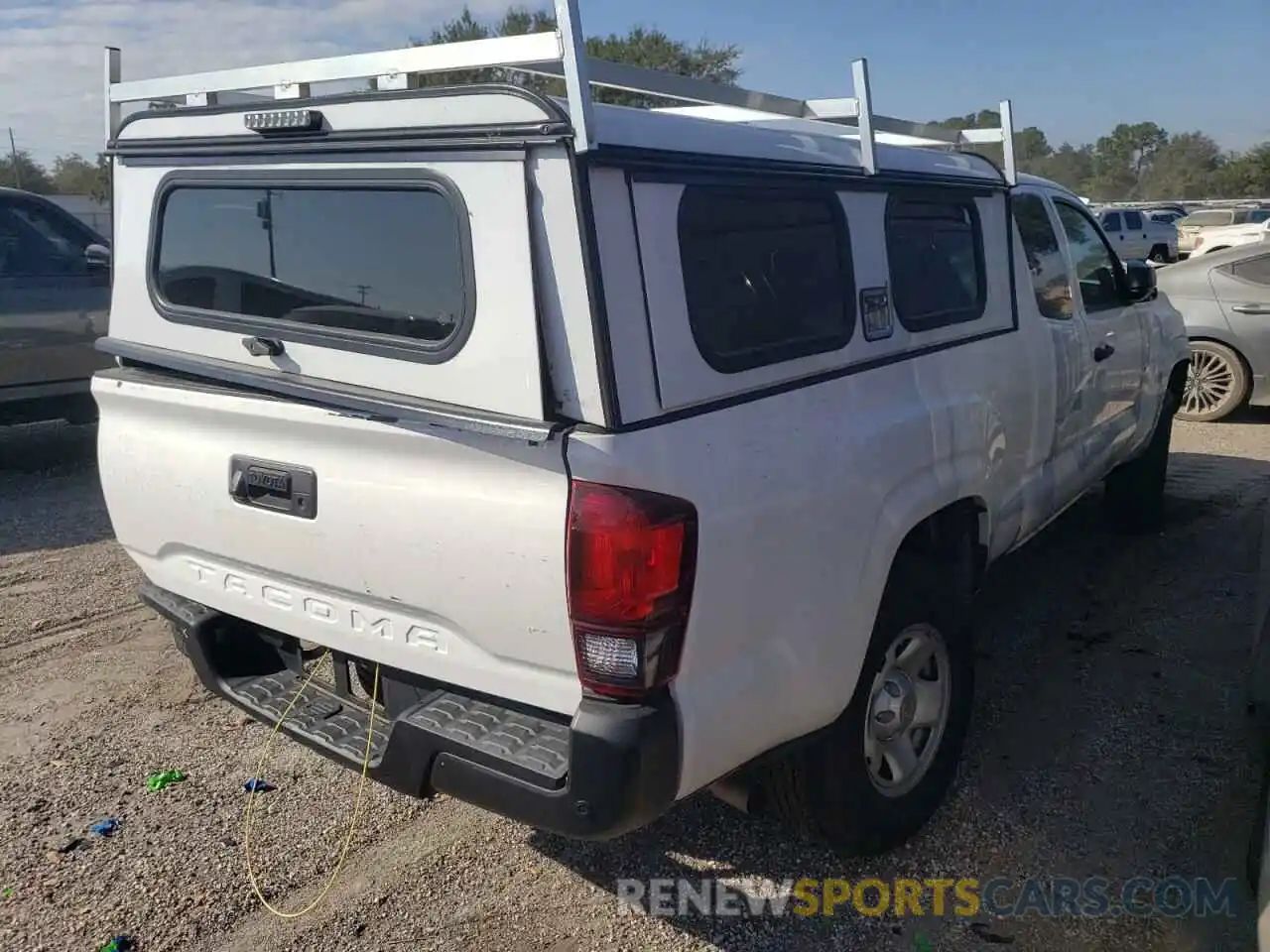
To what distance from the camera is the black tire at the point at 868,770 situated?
2.92 metres

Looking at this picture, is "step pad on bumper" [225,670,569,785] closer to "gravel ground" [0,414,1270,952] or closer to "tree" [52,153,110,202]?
"gravel ground" [0,414,1270,952]

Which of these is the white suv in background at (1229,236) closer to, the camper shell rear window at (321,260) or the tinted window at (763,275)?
the tinted window at (763,275)

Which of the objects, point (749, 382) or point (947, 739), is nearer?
point (749, 382)

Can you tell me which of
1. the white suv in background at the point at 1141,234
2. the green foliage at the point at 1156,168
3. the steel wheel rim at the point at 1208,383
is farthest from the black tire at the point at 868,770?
the green foliage at the point at 1156,168

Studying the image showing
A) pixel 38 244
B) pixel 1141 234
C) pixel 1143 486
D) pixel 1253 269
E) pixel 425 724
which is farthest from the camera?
pixel 1141 234

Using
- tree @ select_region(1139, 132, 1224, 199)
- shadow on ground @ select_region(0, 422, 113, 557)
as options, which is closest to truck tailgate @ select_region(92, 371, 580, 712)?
shadow on ground @ select_region(0, 422, 113, 557)

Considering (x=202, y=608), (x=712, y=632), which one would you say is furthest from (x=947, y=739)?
(x=202, y=608)

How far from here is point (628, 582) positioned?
2230 millimetres

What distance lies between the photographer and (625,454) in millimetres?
2205

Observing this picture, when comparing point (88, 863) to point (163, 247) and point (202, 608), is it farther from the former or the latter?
point (163, 247)

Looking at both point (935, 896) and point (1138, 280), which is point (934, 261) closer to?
point (935, 896)

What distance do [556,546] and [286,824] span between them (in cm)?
174

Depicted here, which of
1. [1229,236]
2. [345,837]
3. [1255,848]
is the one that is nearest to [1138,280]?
[1255,848]

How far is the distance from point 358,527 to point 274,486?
304 millimetres
